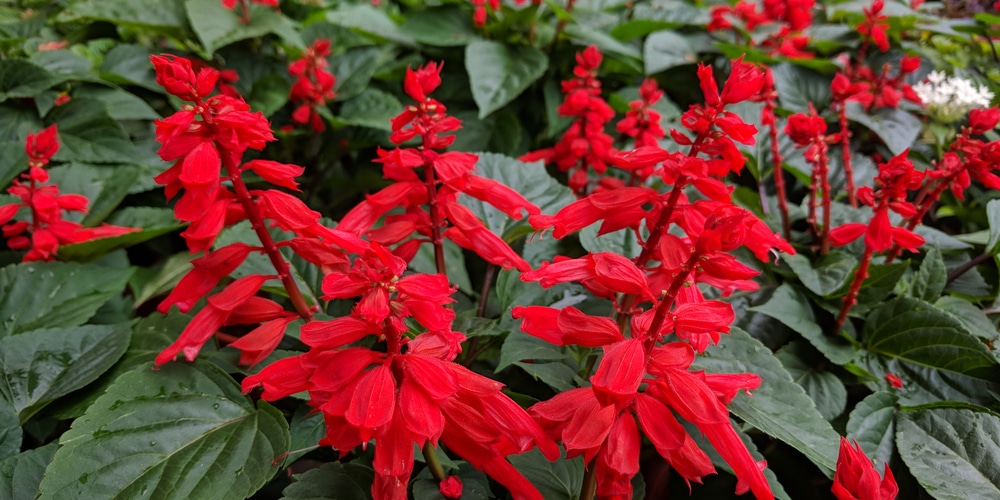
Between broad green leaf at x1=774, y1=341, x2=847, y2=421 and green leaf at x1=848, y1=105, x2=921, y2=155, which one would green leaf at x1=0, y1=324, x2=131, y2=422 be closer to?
broad green leaf at x1=774, y1=341, x2=847, y2=421

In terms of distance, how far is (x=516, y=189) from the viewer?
3.30 feet

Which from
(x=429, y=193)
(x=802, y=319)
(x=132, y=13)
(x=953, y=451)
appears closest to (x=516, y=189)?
(x=429, y=193)

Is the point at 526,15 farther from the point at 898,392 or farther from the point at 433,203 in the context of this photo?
the point at 898,392

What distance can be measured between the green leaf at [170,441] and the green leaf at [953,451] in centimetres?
72

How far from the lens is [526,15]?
5.34 ft

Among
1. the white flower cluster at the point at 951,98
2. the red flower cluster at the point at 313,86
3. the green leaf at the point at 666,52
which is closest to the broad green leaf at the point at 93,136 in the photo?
the red flower cluster at the point at 313,86

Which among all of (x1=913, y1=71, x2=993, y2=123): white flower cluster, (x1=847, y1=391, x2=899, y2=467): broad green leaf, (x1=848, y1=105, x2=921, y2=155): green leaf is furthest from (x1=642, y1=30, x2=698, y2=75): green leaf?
(x1=847, y1=391, x2=899, y2=467): broad green leaf

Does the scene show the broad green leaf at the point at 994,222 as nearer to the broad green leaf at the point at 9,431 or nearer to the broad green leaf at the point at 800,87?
the broad green leaf at the point at 800,87

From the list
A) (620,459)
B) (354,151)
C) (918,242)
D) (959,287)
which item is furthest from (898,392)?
(354,151)

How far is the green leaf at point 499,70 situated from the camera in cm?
140

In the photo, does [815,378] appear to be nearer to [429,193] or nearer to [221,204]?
[429,193]

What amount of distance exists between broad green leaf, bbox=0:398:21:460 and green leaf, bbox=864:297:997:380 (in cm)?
114

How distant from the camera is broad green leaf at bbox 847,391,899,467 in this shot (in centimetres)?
74

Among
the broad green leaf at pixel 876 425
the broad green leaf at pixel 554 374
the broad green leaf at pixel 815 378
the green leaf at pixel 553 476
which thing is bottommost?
the broad green leaf at pixel 815 378
